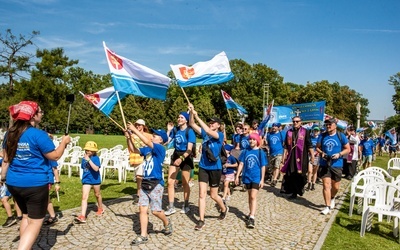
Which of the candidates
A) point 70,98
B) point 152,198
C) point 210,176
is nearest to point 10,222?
point 70,98

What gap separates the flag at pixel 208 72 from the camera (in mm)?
7558

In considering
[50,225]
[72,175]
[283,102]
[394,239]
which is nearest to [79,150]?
[72,175]

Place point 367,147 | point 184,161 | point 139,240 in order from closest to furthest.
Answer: point 139,240 → point 184,161 → point 367,147

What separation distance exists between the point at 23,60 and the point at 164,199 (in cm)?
2882

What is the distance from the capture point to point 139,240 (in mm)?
5414

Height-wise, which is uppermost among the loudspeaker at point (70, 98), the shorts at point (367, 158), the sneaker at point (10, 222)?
the loudspeaker at point (70, 98)

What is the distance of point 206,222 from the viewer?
22.5ft

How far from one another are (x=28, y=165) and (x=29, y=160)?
2.4 inches

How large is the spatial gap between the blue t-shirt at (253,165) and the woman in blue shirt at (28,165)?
380cm

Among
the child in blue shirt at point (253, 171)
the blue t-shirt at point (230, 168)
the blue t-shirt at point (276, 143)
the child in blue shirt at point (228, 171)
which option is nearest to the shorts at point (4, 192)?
the child in blue shirt at point (253, 171)

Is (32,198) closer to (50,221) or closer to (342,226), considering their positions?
(50,221)

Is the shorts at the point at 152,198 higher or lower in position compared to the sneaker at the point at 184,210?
higher

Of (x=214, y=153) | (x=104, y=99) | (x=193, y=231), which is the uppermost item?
(x=104, y=99)

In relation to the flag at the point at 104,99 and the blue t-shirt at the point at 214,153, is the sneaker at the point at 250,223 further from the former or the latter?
the flag at the point at 104,99
